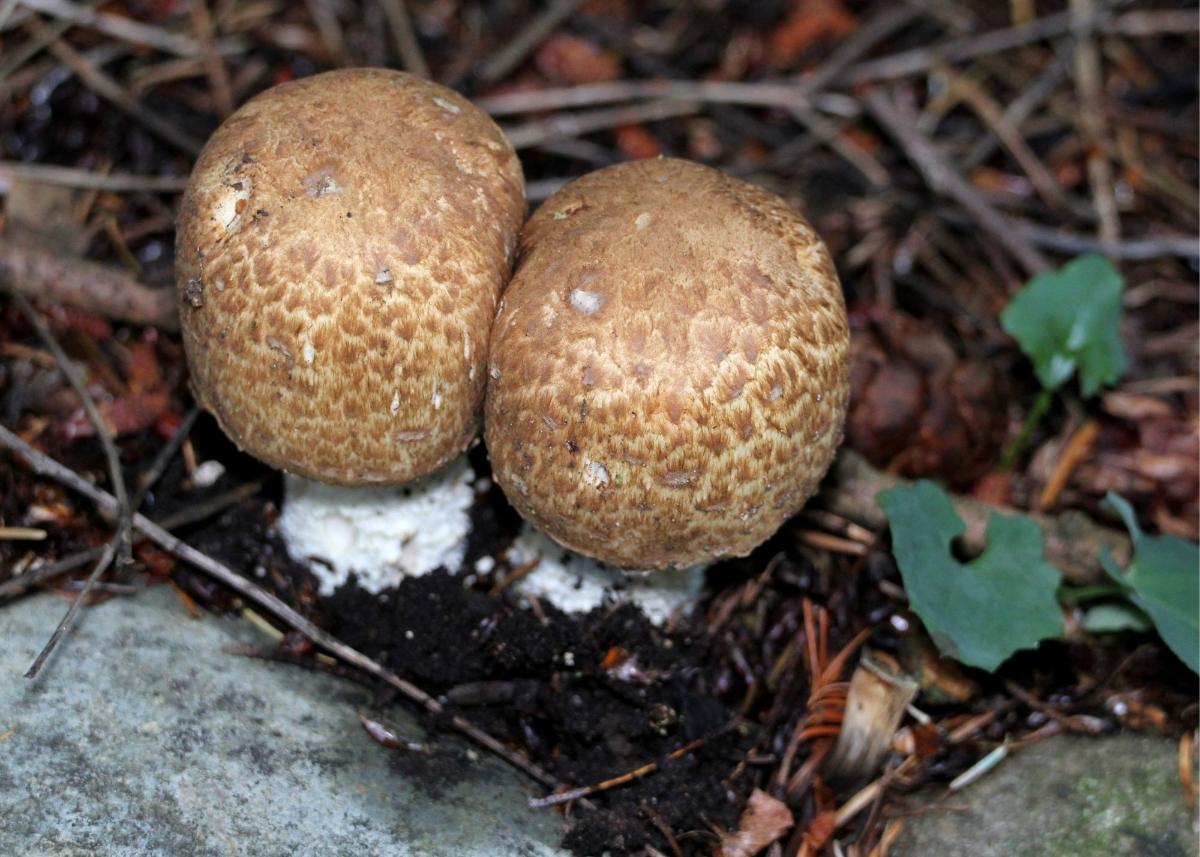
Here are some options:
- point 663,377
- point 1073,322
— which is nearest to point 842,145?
point 1073,322

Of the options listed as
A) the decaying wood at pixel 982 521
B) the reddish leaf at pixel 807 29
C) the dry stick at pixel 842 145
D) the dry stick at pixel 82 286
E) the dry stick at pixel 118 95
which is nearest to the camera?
the decaying wood at pixel 982 521

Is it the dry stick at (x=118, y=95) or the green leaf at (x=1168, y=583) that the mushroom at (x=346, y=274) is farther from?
the green leaf at (x=1168, y=583)

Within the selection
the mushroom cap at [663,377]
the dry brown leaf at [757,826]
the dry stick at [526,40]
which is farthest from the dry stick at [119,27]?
the dry brown leaf at [757,826]

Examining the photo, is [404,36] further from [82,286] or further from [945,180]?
[945,180]

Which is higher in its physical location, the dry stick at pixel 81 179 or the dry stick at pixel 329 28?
the dry stick at pixel 329 28

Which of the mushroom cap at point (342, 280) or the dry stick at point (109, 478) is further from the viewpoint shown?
the dry stick at point (109, 478)

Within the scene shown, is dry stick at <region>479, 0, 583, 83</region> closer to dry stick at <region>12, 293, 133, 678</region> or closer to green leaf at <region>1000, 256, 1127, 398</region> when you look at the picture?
dry stick at <region>12, 293, 133, 678</region>
